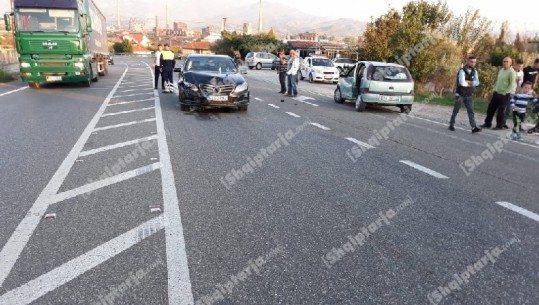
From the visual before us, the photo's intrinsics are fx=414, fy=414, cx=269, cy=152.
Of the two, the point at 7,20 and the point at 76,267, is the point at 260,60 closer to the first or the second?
the point at 7,20

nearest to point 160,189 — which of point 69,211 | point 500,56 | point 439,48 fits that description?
point 69,211

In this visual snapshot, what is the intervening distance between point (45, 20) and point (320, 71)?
15408 millimetres

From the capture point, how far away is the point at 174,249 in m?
3.45

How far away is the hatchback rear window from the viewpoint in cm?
1234

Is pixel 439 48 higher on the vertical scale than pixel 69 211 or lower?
higher

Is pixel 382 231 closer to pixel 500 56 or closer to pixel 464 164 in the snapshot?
pixel 464 164

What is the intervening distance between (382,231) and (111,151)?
4.62m

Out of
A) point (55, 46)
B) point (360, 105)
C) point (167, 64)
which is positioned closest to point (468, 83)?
point (360, 105)

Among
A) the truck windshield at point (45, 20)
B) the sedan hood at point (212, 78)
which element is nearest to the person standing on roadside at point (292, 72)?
the sedan hood at point (212, 78)

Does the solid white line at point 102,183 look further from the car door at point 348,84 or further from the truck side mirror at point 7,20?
the truck side mirror at point 7,20

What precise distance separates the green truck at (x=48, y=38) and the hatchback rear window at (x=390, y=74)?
1144cm

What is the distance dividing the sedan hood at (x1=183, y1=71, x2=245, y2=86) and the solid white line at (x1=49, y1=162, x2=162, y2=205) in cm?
524

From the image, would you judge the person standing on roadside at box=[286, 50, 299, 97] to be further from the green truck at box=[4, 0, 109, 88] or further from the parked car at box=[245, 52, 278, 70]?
the parked car at box=[245, 52, 278, 70]

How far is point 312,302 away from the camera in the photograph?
2807 millimetres
